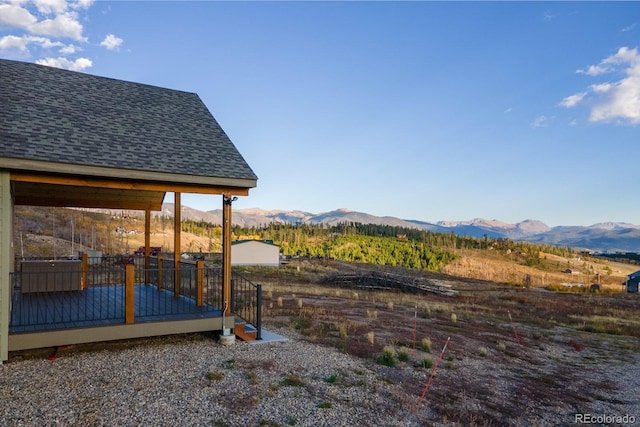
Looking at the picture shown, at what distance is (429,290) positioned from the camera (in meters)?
26.3

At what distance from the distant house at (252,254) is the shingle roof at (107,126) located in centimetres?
2587

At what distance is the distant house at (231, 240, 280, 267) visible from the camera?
→ 121ft

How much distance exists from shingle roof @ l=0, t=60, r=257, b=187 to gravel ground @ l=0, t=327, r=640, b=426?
3.33 m

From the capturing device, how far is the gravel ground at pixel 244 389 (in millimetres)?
5402

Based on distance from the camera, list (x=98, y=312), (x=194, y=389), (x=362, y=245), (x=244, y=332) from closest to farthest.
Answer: (x=194, y=389)
(x=98, y=312)
(x=244, y=332)
(x=362, y=245)

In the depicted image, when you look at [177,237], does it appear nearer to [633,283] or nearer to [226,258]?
[226,258]

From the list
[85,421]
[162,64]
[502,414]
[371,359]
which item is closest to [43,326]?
[85,421]

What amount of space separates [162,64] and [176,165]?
1256 cm

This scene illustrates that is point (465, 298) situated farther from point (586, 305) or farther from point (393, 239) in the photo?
point (393, 239)

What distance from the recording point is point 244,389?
249 inches

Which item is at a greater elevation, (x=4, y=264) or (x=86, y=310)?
(x=4, y=264)

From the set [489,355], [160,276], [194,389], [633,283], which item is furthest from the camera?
[633,283]

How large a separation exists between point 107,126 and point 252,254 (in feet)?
93.8

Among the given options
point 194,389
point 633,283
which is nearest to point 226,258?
point 194,389
